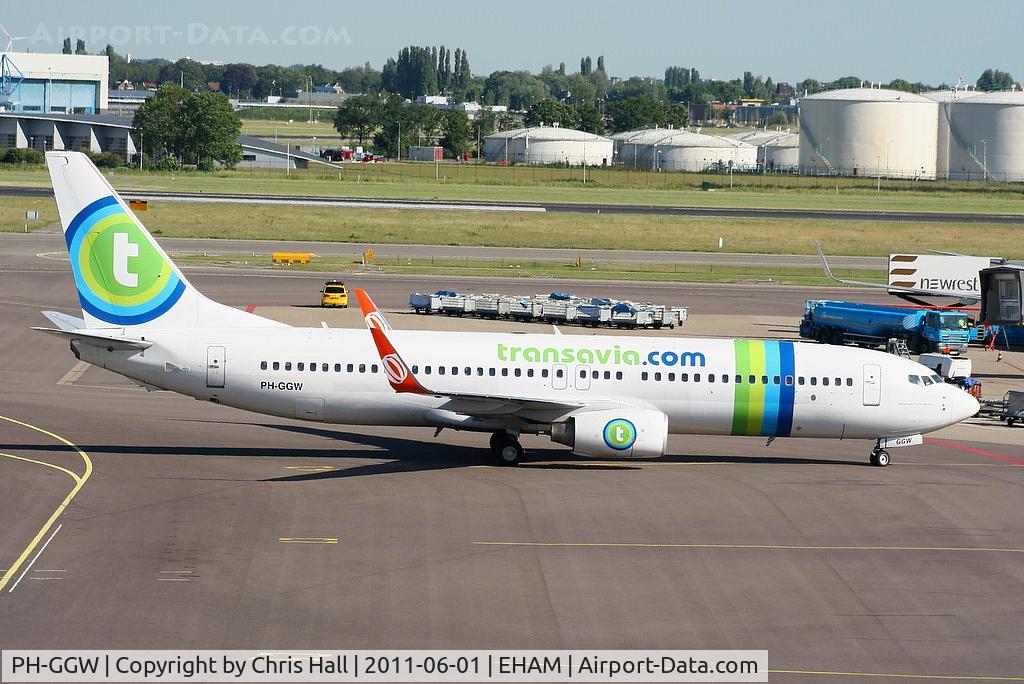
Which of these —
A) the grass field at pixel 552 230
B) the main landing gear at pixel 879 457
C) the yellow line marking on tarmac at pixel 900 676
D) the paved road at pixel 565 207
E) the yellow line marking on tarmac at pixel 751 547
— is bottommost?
the yellow line marking on tarmac at pixel 900 676

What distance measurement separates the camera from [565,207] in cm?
15588

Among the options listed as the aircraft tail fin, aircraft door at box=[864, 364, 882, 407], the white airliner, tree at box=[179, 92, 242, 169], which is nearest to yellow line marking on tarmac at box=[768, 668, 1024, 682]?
the white airliner

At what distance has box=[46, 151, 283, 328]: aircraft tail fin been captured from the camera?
1601 inches

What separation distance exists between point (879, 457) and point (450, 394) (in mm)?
15176

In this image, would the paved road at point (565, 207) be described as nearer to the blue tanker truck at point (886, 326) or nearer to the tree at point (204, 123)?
the tree at point (204, 123)

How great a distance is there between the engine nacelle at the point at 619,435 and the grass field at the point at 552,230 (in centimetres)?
7907

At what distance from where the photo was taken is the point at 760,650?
25.3 m

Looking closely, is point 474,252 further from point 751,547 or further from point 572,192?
point 751,547

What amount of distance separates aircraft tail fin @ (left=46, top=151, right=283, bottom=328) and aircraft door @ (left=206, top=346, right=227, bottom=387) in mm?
1534

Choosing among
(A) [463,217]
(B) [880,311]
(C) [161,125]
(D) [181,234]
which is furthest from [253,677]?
(C) [161,125]

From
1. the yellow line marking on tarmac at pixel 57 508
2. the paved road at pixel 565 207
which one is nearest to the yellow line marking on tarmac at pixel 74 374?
the yellow line marking on tarmac at pixel 57 508

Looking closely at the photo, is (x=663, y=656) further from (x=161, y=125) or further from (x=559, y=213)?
(x=161, y=125)

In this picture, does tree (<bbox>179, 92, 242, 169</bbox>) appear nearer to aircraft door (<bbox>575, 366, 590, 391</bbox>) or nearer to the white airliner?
the white airliner

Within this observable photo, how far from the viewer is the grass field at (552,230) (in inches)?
4707
